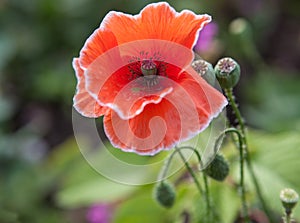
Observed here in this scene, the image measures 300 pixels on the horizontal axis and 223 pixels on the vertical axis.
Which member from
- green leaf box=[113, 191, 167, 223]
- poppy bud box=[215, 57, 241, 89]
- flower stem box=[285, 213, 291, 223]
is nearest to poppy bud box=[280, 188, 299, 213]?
flower stem box=[285, 213, 291, 223]

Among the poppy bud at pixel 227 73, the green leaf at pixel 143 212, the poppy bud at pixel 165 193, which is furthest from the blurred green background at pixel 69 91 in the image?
the poppy bud at pixel 227 73

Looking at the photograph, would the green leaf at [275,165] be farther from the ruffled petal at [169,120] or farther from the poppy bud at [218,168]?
the ruffled petal at [169,120]

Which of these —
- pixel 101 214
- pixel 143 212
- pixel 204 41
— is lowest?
pixel 101 214

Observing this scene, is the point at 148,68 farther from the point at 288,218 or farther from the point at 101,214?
the point at 101,214

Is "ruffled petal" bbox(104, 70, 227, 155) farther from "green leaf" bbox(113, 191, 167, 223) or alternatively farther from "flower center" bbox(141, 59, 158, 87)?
"green leaf" bbox(113, 191, 167, 223)

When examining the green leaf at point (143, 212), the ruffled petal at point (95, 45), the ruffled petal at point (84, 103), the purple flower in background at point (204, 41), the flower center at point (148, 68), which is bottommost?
the green leaf at point (143, 212)

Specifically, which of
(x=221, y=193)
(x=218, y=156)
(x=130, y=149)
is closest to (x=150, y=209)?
(x=221, y=193)

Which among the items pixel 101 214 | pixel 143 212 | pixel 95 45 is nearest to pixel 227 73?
pixel 95 45
